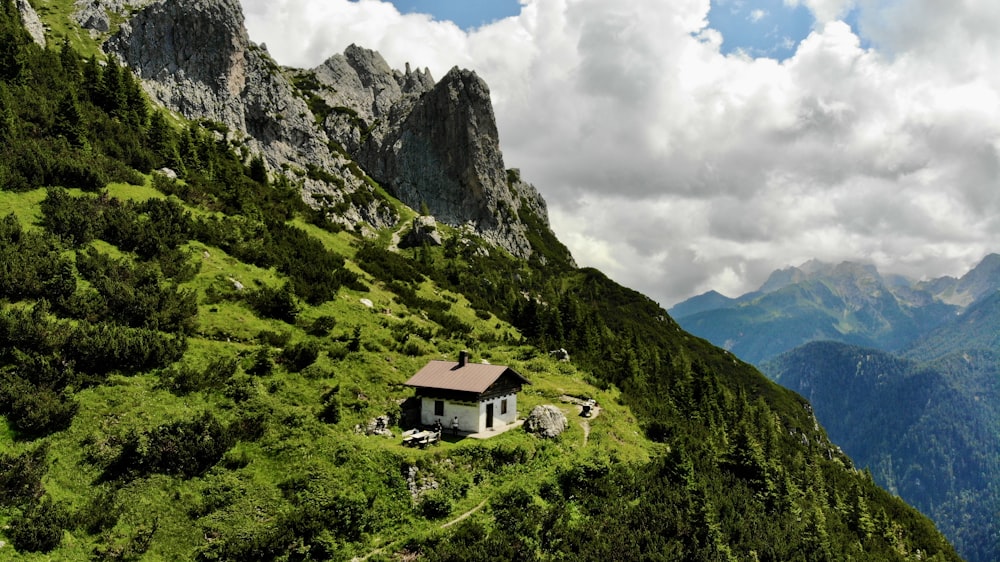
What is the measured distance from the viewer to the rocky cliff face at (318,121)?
129 meters

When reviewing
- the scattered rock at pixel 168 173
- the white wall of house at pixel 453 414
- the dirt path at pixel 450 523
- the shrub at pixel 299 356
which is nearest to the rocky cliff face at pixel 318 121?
the scattered rock at pixel 168 173

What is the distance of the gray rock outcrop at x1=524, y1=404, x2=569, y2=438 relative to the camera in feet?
113

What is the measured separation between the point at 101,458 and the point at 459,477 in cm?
1643

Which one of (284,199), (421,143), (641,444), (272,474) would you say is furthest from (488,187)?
(272,474)

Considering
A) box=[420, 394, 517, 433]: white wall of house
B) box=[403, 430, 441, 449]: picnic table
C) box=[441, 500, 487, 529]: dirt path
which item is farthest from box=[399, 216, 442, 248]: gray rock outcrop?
box=[441, 500, 487, 529]: dirt path

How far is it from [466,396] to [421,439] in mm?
4552

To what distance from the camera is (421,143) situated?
18812cm

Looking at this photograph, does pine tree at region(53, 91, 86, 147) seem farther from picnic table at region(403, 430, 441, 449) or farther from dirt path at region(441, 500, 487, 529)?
dirt path at region(441, 500, 487, 529)

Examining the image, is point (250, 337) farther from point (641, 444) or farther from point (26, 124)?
point (26, 124)

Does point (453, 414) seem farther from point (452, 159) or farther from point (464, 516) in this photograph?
point (452, 159)

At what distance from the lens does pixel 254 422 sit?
27.9 meters

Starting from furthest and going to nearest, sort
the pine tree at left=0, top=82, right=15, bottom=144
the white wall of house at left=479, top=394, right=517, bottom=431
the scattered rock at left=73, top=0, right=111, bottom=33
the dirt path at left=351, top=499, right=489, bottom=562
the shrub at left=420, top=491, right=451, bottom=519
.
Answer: the scattered rock at left=73, top=0, right=111, bottom=33, the pine tree at left=0, top=82, right=15, bottom=144, the white wall of house at left=479, top=394, right=517, bottom=431, the shrub at left=420, top=491, right=451, bottom=519, the dirt path at left=351, top=499, right=489, bottom=562

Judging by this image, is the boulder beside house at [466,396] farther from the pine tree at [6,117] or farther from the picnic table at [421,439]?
the pine tree at [6,117]

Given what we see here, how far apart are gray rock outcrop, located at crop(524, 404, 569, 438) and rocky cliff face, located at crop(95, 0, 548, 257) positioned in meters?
113
